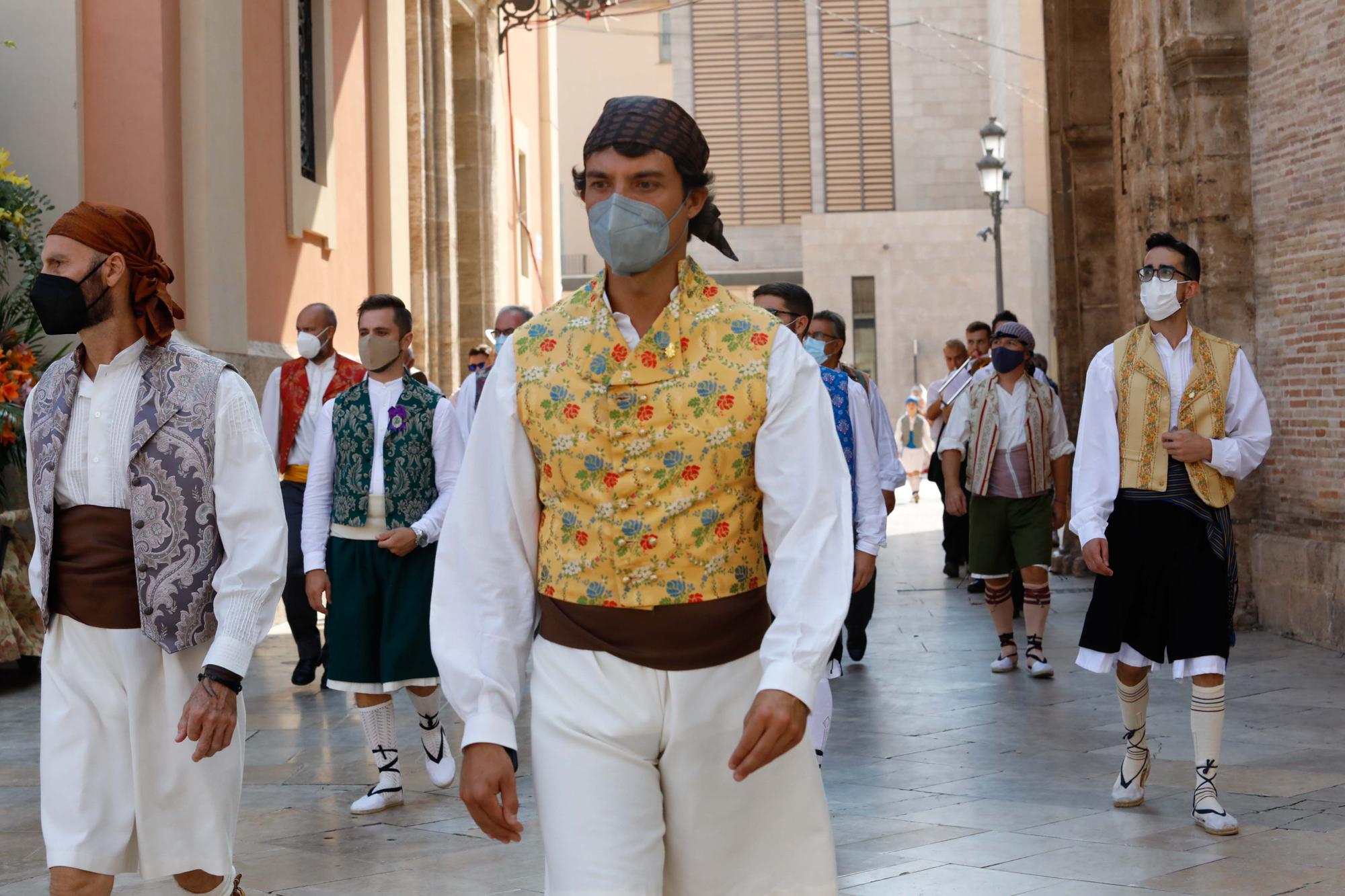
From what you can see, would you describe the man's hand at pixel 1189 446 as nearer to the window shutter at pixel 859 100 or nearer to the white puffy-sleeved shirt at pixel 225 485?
the white puffy-sleeved shirt at pixel 225 485

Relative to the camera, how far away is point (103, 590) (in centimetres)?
384

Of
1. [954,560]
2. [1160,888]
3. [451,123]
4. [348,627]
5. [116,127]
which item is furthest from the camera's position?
[451,123]

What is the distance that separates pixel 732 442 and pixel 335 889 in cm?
304

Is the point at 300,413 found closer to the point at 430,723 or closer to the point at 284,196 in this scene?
the point at 430,723

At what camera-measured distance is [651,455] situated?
2.90m

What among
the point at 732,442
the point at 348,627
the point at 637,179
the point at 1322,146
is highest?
the point at 1322,146

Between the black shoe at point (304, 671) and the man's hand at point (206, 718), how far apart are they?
5.69 m

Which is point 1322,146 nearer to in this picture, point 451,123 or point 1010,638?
point 1010,638

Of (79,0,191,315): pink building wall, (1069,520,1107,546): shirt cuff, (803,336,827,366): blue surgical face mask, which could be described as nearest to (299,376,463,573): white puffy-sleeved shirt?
(803,336,827,366): blue surgical face mask

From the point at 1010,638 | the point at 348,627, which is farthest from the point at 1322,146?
the point at 348,627

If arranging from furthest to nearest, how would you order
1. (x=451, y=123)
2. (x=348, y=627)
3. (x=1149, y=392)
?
1. (x=451, y=123)
2. (x=348, y=627)
3. (x=1149, y=392)

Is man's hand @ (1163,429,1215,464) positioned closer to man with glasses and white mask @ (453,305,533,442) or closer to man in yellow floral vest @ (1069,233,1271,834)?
man in yellow floral vest @ (1069,233,1271,834)

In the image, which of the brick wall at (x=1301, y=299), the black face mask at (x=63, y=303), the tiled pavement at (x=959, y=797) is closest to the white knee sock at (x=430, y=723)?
the tiled pavement at (x=959, y=797)

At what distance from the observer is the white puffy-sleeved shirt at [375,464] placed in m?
6.66
